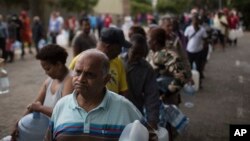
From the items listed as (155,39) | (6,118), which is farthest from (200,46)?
(155,39)

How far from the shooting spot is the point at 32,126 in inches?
148

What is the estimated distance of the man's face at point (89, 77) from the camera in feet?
9.11

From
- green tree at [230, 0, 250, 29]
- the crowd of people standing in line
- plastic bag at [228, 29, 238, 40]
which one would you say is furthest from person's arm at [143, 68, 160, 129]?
green tree at [230, 0, 250, 29]

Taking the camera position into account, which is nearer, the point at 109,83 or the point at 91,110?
the point at 91,110

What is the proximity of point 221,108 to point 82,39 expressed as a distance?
2.99 meters

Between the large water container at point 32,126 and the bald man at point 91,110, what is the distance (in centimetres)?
91

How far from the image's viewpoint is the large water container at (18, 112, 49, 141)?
3.74 meters

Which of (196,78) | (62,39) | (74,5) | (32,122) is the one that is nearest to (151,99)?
(32,122)

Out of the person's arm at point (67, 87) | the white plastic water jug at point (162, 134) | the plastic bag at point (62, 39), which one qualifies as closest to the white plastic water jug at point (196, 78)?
Result: the white plastic water jug at point (162, 134)

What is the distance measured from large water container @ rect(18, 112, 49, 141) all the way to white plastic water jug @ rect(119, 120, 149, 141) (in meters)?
1.19

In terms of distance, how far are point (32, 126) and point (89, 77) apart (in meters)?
1.14

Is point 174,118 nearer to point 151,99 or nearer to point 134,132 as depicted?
point 151,99

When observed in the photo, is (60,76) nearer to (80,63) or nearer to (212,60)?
(80,63)

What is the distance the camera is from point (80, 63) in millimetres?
2848
